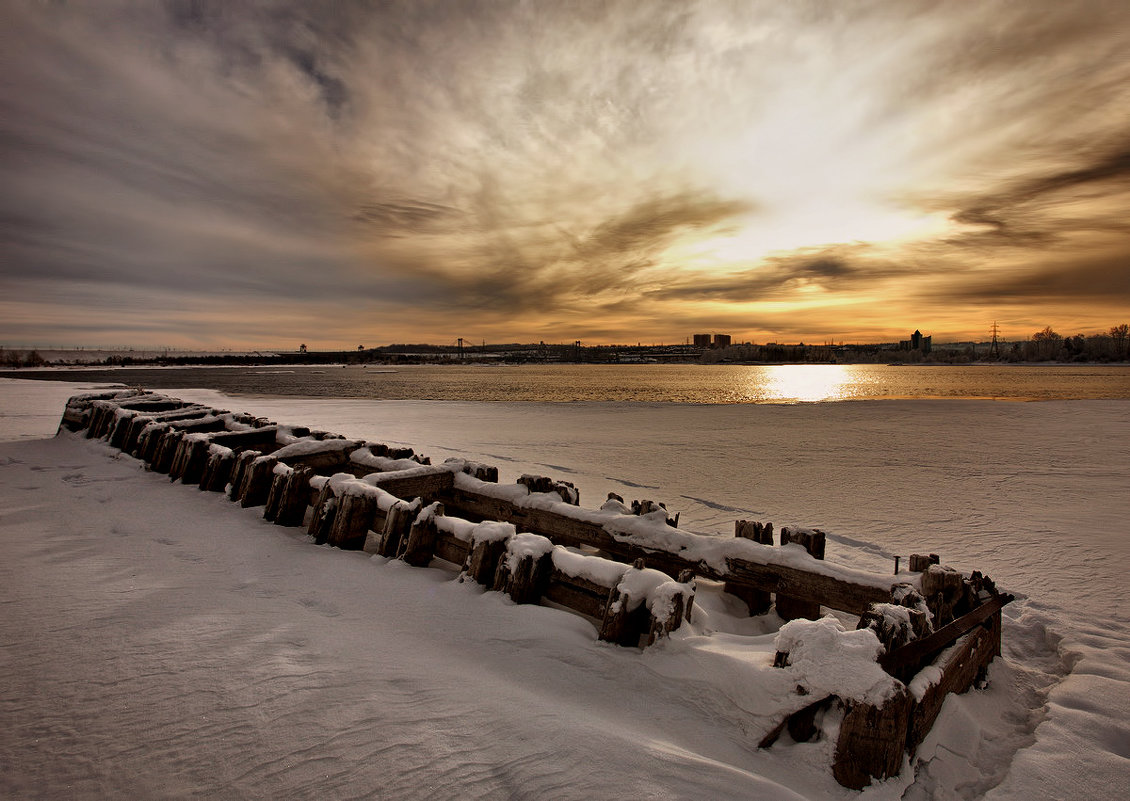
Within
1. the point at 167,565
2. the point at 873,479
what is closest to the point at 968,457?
the point at 873,479

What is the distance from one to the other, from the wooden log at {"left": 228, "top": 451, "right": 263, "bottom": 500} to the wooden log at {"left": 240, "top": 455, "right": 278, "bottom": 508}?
0.57 ft

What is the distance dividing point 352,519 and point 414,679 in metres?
2.23

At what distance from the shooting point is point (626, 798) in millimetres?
1846

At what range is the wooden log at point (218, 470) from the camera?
620 cm

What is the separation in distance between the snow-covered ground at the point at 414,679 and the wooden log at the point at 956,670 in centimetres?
12

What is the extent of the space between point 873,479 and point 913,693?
26.7 feet

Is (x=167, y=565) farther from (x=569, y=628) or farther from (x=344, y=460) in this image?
(x=569, y=628)

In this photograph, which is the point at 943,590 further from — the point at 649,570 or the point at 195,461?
the point at 195,461

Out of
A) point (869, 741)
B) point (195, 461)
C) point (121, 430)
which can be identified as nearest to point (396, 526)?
point (869, 741)

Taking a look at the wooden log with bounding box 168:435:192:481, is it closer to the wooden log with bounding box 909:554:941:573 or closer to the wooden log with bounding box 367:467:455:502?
the wooden log with bounding box 367:467:455:502

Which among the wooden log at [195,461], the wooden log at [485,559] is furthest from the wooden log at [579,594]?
the wooden log at [195,461]

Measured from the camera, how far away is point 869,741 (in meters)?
2.13

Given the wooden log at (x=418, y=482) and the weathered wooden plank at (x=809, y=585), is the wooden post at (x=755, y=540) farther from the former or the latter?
the wooden log at (x=418, y=482)

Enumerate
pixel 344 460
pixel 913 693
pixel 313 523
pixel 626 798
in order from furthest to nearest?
1. pixel 344 460
2. pixel 313 523
3. pixel 913 693
4. pixel 626 798
